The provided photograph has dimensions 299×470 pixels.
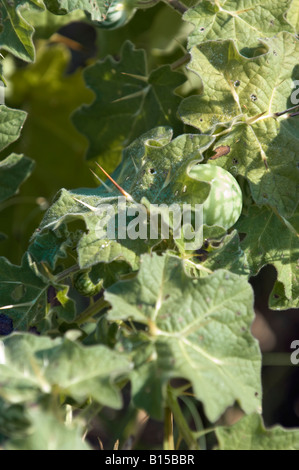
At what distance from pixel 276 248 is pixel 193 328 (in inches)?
18.8

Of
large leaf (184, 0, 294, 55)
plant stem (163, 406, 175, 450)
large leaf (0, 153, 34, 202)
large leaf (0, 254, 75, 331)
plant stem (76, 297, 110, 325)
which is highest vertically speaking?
large leaf (184, 0, 294, 55)

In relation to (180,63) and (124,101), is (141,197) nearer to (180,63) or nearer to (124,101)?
(124,101)

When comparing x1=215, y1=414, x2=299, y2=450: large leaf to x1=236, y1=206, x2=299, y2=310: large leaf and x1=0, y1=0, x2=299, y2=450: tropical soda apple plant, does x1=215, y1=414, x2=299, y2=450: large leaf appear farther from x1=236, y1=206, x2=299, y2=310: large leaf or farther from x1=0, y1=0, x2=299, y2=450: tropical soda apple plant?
x1=236, y1=206, x2=299, y2=310: large leaf

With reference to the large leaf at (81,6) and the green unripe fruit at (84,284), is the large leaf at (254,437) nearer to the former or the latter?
the green unripe fruit at (84,284)

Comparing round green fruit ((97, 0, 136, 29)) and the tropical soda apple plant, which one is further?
round green fruit ((97, 0, 136, 29))

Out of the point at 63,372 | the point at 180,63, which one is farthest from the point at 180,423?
the point at 180,63

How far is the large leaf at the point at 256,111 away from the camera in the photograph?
1.57 m

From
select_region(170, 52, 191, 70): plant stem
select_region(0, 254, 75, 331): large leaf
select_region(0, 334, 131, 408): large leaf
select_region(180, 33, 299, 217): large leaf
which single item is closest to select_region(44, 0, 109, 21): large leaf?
select_region(180, 33, 299, 217): large leaf

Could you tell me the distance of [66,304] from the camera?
1.46 metres

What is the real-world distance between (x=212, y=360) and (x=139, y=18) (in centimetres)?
150

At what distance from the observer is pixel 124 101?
78.7 inches

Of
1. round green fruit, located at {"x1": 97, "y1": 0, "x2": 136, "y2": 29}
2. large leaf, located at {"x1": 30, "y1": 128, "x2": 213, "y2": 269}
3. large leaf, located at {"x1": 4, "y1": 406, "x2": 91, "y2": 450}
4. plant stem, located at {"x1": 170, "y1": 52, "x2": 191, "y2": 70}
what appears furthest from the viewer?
plant stem, located at {"x1": 170, "y1": 52, "x2": 191, "y2": 70}

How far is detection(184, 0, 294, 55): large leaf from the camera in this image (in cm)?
168

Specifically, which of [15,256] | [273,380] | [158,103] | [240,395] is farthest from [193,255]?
[273,380]
